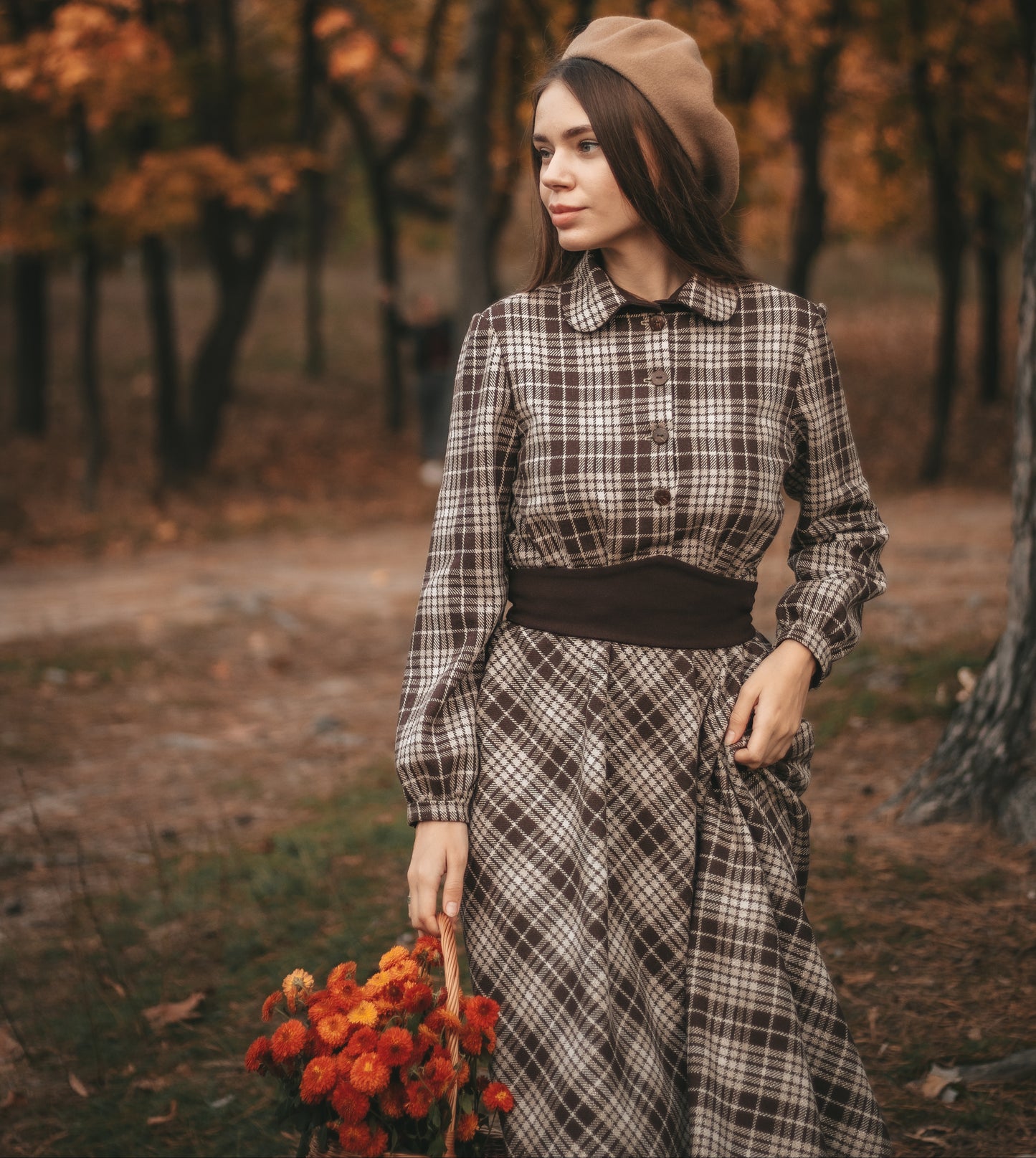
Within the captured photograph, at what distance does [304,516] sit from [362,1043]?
11677 mm

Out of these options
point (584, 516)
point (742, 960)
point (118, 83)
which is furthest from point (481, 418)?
point (118, 83)

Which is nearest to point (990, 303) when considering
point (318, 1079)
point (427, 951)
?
point (427, 951)

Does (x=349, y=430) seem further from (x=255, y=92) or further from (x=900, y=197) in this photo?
(x=900, y=197)

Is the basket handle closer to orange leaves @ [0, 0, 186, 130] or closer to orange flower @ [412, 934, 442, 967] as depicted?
orange flower @ [412, 934, 442, 967]

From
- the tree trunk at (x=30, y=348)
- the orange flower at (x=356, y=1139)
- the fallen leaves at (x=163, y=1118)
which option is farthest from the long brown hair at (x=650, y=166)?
the tree trunk at (x=30, y=348)

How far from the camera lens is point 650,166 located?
2.04m

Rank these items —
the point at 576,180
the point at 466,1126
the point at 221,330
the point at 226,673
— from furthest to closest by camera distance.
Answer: the point at 221,330 < the point at 226,673 < the point at 576,180 < the point at 466,1126

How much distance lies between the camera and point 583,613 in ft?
6.74

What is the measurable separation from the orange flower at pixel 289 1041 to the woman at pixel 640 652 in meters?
0.25

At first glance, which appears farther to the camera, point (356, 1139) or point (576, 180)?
point (576, 180)

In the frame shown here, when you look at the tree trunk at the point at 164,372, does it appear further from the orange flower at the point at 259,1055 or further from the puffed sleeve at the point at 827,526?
the orange flower at the point at 259,1055

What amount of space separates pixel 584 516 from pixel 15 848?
382 centimetres

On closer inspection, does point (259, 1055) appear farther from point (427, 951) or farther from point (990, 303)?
point (990, 303)

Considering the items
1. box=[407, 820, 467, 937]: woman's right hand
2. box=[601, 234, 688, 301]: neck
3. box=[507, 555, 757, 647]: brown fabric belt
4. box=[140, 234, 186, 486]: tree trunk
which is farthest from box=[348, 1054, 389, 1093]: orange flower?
box=[140, 234, 186, 486]: tree trunk
